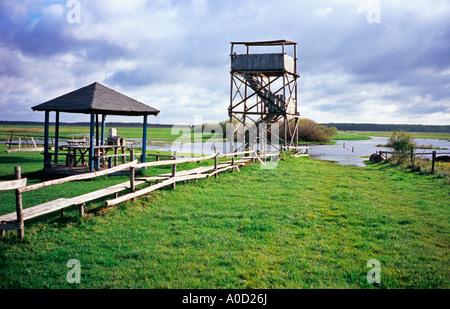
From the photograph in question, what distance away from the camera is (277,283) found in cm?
541

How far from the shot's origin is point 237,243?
7.20 m

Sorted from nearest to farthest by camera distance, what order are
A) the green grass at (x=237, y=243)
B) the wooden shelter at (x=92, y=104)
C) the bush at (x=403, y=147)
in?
the green grass at (x=237, y=243) → the wooden shelter at (x=92, y=104) → the bush at (x=403, y=147)

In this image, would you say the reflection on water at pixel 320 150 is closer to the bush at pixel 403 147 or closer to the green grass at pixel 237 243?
the bush at pixel 403 147

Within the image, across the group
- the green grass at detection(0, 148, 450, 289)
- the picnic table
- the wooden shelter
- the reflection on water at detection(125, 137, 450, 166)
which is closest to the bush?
the reflection on water at detection(125, 137, 450, 166)

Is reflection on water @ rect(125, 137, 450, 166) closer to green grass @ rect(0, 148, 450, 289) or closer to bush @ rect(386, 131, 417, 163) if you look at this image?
bush @ rect(386, 131, 417, 163)

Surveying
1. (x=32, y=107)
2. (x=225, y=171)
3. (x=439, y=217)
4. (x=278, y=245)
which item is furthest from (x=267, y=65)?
(x=278, y=245)

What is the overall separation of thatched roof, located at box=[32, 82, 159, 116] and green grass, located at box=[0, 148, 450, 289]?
6.11 metres

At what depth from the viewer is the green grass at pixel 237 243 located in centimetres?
559

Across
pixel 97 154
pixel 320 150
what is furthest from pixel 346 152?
pixel 97 154

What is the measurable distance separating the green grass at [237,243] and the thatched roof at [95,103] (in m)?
6.11

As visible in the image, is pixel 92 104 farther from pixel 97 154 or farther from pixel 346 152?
pixel 346 152

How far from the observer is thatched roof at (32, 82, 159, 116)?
50.5ft

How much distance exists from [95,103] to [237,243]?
11.3 meters

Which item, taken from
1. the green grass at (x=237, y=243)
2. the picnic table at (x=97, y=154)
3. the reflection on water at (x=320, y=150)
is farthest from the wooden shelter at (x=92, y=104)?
the reflection on water at (x=320, y=150)
